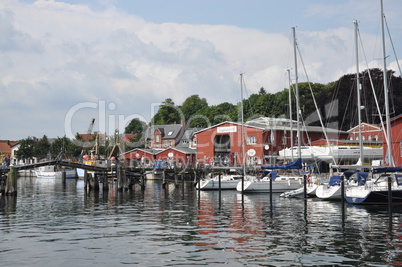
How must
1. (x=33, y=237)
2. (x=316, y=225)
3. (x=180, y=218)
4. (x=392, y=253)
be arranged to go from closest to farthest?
(x=392, y=253) < (x=33, y=237) < (x=316, y=225) < (x=180, y=218)

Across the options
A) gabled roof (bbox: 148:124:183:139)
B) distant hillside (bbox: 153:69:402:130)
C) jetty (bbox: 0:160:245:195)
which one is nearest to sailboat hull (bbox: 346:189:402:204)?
jetty (bbox: 0:160:245:195)

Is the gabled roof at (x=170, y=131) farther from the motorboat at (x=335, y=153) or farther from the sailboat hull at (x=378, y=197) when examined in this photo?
the sailboat hull at (x=378, y=197)

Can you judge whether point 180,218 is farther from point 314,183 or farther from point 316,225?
point 314,183

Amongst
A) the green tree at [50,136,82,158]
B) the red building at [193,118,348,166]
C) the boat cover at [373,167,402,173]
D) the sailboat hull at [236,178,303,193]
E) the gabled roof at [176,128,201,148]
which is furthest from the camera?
the green tree at [50,136,82,158]

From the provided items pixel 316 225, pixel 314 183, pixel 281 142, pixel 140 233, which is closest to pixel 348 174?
pixel 314 183

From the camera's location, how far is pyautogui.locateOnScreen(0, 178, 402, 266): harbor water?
20.6 metres

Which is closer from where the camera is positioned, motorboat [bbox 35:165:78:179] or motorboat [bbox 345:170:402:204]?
motorboat [bbox 345:170:402:204]

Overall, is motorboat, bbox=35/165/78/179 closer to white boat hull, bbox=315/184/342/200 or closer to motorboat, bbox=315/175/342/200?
white boat hull, bbox=315/184/342/200

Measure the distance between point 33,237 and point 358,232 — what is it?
56.7 ft

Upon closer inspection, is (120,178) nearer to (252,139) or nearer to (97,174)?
(97,174)

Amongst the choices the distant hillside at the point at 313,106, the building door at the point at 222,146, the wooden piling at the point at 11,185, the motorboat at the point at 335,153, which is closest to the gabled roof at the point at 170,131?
the distant hillside at the point at 313,106

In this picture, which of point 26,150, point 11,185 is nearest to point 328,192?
point 11,185

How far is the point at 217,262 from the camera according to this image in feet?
65.6

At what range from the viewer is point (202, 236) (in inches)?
1030
